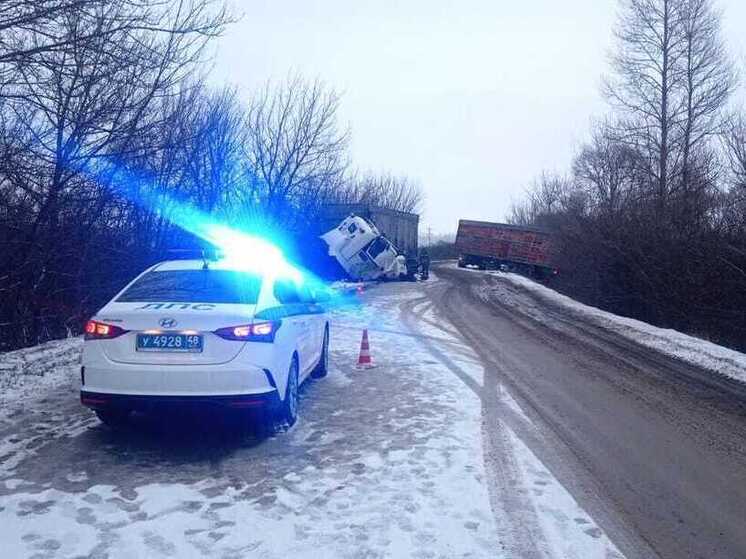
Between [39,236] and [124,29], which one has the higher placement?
[124,29]

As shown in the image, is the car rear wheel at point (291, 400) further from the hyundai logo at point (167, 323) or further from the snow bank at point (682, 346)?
the snow bank at point (682, 346)

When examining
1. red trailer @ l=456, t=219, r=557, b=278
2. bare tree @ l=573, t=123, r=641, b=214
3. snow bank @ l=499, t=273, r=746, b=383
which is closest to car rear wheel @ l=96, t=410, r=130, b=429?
snow bank @ l=499, t=273, r=746, b=383

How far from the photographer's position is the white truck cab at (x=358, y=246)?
26.7 metres

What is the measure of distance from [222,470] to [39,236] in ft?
24.1

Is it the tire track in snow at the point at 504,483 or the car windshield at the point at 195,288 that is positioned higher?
the car windshield at the point at 195,288

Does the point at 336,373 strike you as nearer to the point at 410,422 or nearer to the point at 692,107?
the point at 410,422

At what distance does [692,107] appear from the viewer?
27859 millimetres

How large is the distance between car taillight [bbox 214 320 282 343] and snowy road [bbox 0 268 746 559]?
100 cm

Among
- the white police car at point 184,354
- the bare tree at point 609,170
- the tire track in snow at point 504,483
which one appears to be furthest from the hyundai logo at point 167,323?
the bare tree at point 609,170

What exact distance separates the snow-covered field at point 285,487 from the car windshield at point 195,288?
1300 mm

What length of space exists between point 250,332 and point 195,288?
922 millimetres

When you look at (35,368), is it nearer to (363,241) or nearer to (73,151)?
(73,151)

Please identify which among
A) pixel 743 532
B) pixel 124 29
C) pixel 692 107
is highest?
pixel 692 107

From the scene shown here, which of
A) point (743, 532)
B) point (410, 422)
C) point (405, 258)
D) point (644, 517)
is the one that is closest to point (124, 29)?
point (410, 422)
